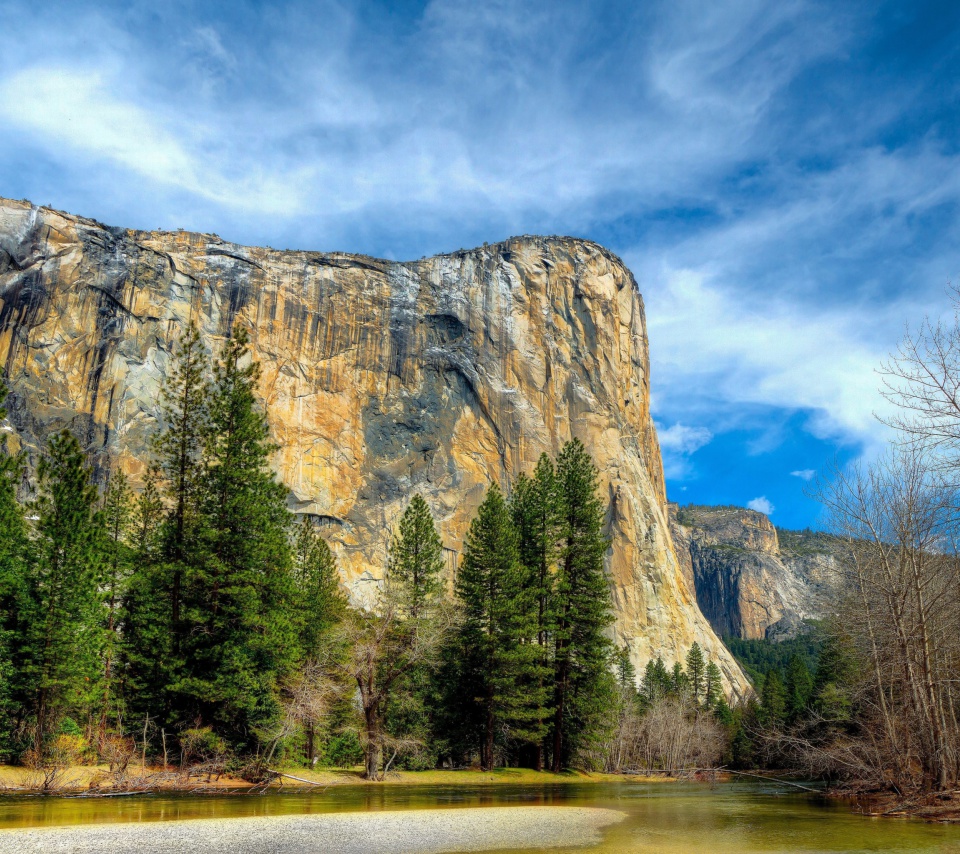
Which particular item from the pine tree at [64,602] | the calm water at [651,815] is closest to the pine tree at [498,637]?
the calm water at [651,815]

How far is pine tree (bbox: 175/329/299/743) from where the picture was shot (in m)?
27.9

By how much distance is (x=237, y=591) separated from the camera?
92.3 ft

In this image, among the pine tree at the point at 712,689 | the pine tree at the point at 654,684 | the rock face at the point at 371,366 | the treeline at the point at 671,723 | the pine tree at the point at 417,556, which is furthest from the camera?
the pine tree at the point at 712,689

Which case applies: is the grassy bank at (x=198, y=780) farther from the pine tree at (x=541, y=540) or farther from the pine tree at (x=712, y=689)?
the pine tree at (x=712, y=689)

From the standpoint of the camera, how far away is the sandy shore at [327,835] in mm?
12469

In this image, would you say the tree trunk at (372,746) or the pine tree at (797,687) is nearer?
the tree trunk at (372,746)

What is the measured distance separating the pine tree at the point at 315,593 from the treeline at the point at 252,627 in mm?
257

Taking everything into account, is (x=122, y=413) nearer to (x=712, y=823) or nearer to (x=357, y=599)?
(x=357, y=599)

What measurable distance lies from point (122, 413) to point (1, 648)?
67874 millimetres

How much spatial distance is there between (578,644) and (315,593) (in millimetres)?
15788

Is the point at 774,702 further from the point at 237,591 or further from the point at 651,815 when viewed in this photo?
the point at 237,591

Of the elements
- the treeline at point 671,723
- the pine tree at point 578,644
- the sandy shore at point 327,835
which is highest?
the pine tree at point 578,644

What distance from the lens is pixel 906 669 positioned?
71.1ft

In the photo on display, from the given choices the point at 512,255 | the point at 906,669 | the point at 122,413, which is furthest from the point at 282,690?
the point at 512,255
